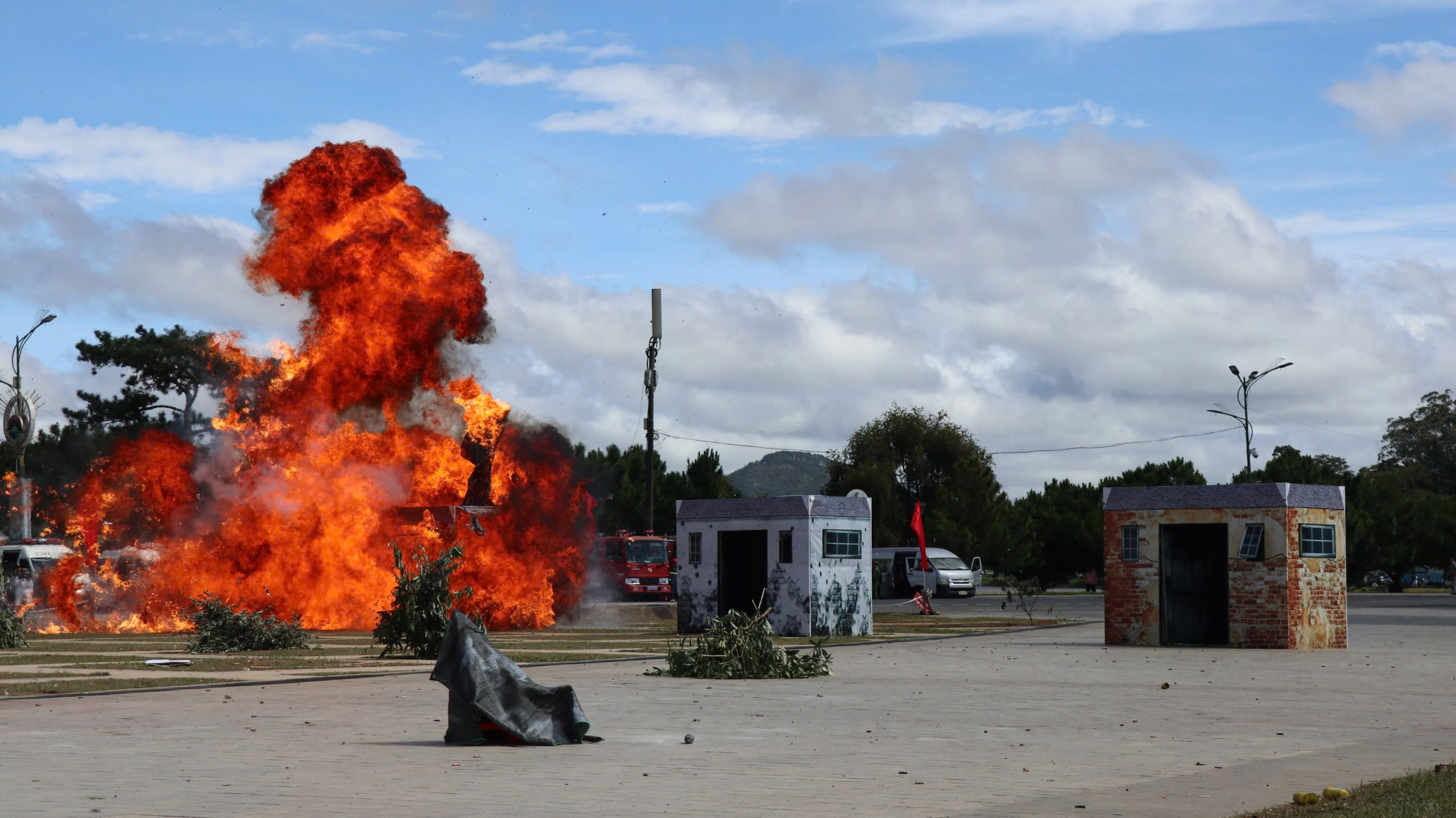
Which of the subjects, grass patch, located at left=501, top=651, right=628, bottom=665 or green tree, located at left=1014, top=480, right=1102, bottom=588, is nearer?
grass patch, located at left=501, top=651, right=628, bottom=665

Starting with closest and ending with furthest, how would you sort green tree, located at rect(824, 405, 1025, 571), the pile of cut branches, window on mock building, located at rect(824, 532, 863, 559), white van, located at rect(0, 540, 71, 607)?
the pile of cut branches, window on mock building, located at rect(824, 532, 863, 559), white van, located at rect(0, 540, 71, 607), green tree, located at rect(824, 405, 1025, 571)

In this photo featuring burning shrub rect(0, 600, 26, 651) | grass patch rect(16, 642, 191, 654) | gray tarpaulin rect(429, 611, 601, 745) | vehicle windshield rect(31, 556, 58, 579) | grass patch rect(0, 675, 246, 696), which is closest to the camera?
gray tarpaulin rect(429, 611, 601, 745)

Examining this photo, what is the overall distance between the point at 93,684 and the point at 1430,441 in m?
133

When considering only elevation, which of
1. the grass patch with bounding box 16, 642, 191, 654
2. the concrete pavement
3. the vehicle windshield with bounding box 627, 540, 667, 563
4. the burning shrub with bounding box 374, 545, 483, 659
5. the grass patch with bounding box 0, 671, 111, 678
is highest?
the vehicle windshield with bounding box 627, 540, 667, 563

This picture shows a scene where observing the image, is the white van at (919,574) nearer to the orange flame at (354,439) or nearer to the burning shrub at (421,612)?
the orange flame at (354,439)

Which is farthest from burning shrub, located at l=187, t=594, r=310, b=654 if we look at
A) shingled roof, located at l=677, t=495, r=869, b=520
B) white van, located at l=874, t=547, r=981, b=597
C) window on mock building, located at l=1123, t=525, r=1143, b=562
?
white van, located at l=874, t=547, r=981, b=597

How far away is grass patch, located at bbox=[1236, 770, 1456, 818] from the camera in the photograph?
878 centimetres

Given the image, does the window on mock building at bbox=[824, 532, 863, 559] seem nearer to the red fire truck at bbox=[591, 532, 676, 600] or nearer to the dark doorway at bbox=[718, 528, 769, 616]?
the dark doorway at bbox=[718, 528, 769, 616]

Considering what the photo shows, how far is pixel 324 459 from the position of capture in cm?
3728

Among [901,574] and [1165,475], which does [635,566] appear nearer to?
[901,574]

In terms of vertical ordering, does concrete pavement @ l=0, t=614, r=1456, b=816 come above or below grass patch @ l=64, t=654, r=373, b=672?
above

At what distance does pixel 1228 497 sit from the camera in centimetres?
2912

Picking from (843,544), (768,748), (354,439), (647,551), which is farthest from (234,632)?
(647,551)

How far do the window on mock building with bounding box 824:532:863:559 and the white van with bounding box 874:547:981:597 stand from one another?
2579 cm
